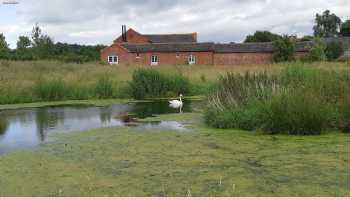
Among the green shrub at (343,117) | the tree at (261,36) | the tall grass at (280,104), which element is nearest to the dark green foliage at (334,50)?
the tree at (261,36)

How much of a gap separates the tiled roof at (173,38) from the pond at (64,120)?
45728mm

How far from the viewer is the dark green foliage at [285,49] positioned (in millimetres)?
43812

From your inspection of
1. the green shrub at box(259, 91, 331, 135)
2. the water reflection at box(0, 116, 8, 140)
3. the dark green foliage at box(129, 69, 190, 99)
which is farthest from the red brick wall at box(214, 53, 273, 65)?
the green shrub at box(259, 91, 331, 135)

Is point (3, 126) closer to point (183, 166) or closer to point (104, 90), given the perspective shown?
point (183, 166)

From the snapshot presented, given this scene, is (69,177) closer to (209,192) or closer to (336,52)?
(209,192)

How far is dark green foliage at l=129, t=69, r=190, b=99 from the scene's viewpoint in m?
20.5

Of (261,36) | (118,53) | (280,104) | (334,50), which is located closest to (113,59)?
(118,53)

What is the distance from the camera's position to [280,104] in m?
9.82

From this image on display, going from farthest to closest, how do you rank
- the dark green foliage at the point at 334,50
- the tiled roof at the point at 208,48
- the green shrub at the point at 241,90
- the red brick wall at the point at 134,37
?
the red brick wall at the point at 134,37 < the tiled roof at the point at 208,48 < the dark green foliage at the point at 334,50 < the green shrub at the point at 241,90

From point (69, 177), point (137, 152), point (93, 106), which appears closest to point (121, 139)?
point (137, 152)

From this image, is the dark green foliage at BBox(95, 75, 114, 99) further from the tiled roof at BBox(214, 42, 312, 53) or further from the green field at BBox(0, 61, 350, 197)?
the tiled roof at BBox(214, 42, 312, 53)

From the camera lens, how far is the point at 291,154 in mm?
7750

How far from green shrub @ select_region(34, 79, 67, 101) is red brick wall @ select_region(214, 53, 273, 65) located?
29.1 metres

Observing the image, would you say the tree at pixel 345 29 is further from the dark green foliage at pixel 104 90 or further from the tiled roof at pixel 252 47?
the dark green foliage at pixel 104 90
